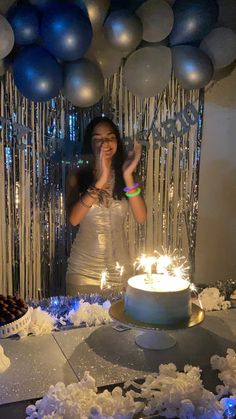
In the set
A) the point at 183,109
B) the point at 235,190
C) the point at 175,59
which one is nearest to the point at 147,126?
the point at 183,109

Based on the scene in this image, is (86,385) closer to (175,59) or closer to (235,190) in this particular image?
(175,59)

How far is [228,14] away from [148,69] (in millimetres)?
576

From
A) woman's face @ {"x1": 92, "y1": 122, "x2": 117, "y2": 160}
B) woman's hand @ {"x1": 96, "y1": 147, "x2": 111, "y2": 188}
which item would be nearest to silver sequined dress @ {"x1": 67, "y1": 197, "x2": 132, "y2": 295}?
woman's hand @ {"x1": 96, "y1": 147, "x2": 111, "y2": 188}

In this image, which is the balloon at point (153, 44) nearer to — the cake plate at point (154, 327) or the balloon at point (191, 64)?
the balloon at point (191, 64)

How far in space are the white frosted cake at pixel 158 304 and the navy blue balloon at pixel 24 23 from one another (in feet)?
3.91

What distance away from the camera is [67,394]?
93 cm

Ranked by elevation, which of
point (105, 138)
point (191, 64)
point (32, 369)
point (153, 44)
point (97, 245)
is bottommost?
point (32, 369)

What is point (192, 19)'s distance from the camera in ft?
6.68

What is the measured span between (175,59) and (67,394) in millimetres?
1634

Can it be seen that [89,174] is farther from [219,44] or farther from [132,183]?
[219,44]

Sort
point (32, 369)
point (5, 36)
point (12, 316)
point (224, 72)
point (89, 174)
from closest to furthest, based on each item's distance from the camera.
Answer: point (32, 369)
point (12, 316)
point (5, 36)
point (89, 174)
point (224, 72)

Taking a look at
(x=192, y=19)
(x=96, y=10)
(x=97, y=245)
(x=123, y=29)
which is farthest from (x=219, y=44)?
(x=97, y=245)

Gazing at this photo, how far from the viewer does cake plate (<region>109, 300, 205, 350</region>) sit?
113 centimetres

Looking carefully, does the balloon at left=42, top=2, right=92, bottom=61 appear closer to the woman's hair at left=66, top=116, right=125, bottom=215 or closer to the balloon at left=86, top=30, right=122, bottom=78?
the balloon at left=86, top=30, right=122, bottom=78
